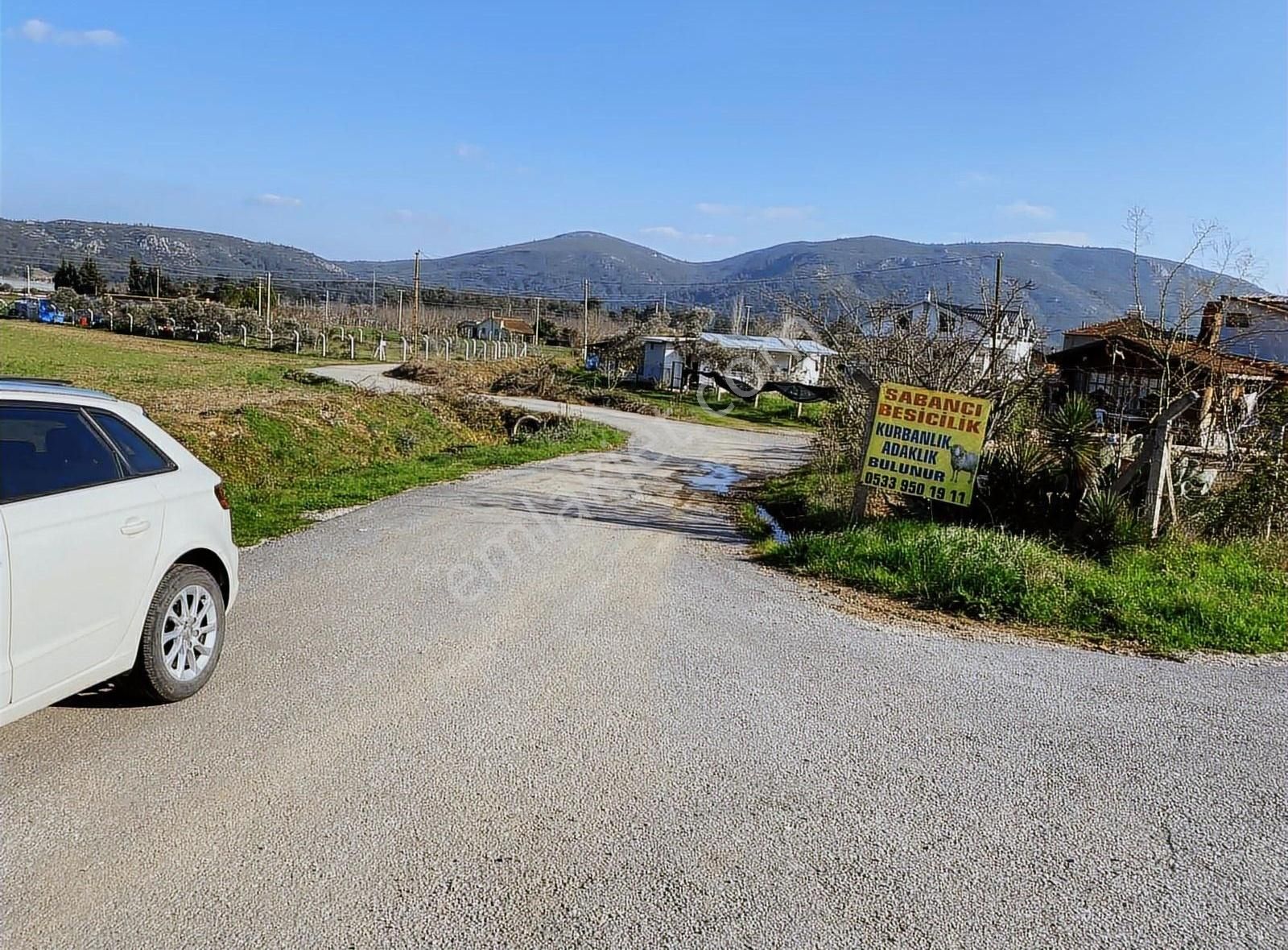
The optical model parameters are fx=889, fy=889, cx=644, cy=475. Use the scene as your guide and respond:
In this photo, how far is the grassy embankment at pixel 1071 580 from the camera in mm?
6680

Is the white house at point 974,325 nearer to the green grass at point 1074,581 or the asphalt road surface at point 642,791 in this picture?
the green grass at point 1074,581

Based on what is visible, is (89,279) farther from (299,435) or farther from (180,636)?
(180,636)

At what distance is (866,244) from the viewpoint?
17888 centimetres

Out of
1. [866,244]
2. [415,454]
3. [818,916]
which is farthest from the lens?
[866,244]

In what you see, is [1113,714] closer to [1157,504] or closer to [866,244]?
[1157,504]

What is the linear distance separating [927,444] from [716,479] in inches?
324

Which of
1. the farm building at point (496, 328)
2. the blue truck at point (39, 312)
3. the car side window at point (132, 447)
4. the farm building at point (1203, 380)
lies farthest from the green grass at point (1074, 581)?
the farm building at point (496, 328)

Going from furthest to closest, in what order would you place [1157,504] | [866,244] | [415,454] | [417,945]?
[866,244] → [415,454] → [1157,504] → [417,945]

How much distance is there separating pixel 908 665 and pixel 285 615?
419 cm

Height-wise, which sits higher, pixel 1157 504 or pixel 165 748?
pixel 1157 504

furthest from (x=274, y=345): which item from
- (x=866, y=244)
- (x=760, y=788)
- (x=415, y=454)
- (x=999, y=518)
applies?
(x=866, y=244)

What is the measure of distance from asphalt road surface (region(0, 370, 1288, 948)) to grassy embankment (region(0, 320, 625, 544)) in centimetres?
462

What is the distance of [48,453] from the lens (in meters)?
3.88

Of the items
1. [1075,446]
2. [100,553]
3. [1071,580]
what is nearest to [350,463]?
[1075,446]
